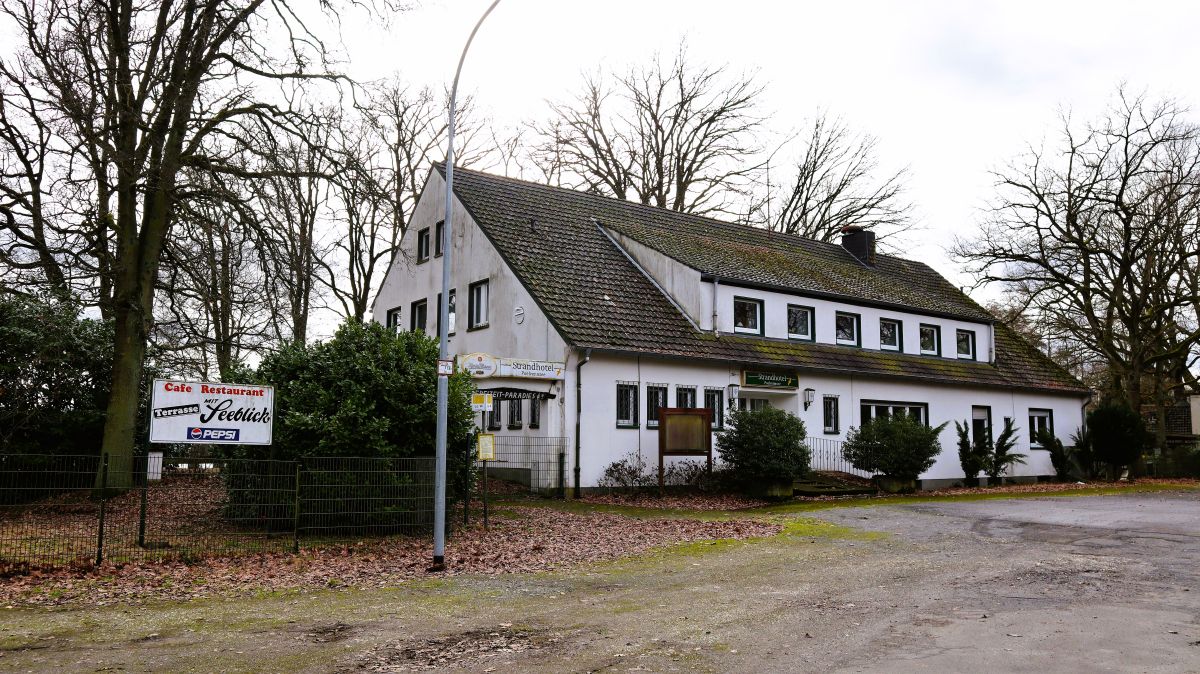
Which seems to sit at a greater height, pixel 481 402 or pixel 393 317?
pixel 393 317

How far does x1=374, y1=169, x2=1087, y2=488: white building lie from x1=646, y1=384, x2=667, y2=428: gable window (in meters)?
0.04

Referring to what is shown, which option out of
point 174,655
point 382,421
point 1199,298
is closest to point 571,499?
point 382,421

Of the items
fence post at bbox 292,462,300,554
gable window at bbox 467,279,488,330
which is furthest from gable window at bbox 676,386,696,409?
fence post at bbox 292,462,300,554

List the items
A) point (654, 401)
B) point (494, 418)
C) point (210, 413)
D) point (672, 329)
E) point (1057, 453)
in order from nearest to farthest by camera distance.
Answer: point (210, 413) → point (654, 401) → point (672, 329) → point (494, 418) → point (1057, 453)

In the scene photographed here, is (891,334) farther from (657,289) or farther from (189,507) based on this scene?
(189,507)

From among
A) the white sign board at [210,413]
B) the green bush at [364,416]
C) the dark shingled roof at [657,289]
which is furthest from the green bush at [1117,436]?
the white sign board at [210,413]

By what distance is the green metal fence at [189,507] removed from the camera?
38.5 ft

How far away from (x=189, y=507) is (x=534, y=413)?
11.7m

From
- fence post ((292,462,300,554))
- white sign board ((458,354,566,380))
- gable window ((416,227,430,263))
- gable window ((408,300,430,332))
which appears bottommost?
fence post ((292,462,300,554))

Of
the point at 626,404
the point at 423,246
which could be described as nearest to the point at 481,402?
the point at 626,404

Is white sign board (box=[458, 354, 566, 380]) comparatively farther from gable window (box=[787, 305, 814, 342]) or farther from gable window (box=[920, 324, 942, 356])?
gable window (box=[920, 324, 942, 356])

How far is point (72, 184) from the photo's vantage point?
52.2 ft

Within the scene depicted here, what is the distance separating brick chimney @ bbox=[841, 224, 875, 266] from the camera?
37156 millimetres

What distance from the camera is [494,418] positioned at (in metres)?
25.9
